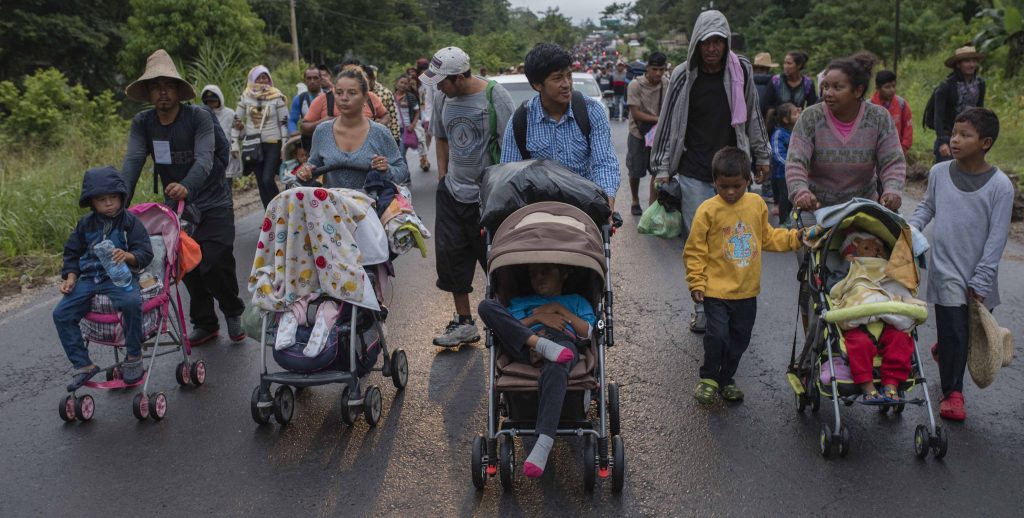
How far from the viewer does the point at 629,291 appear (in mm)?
7602

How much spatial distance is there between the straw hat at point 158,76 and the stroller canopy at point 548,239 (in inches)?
114

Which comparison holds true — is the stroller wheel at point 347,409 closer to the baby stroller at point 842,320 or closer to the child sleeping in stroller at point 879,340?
the baby stroller at point 842,320

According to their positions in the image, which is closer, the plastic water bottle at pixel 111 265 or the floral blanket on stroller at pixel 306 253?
the floral blanket on stroller at pixel 306 253

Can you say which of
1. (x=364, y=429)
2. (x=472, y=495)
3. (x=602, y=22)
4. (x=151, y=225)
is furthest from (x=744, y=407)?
(x=602, y=22)

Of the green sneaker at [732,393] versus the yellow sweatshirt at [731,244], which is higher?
the yellow sweatshirt at [731,244]

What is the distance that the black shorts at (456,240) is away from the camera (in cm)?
600

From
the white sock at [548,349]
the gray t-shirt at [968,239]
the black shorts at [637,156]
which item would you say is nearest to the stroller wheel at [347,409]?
the white sock at [548,349]

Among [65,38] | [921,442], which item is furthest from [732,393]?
[65,38]

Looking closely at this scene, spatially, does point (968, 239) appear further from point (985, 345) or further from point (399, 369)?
point (399, 369)

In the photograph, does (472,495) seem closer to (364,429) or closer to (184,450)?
(364,429)

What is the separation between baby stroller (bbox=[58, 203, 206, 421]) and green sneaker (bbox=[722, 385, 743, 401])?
3.39m

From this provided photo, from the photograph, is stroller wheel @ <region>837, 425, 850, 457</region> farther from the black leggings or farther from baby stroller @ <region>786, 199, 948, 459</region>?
the black leggings

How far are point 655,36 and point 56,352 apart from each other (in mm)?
84449

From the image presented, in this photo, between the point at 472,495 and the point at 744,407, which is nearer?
the point at 472,495
